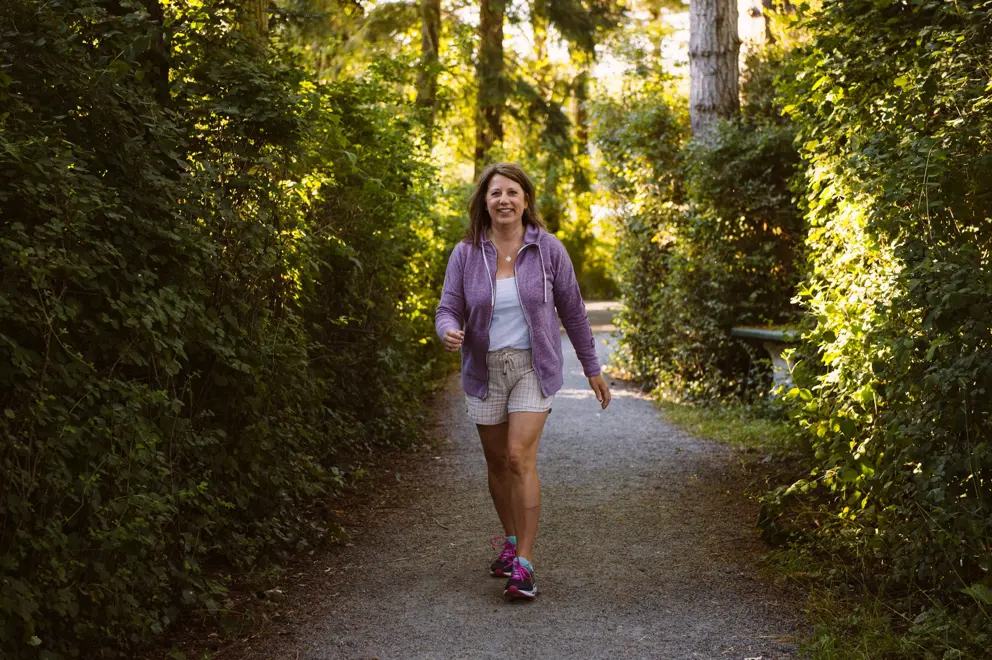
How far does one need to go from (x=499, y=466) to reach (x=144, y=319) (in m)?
2.12

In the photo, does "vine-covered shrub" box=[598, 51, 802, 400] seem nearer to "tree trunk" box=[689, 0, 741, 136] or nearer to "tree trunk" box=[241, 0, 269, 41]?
"tree trunk" box=[689, 0, 741, 136]

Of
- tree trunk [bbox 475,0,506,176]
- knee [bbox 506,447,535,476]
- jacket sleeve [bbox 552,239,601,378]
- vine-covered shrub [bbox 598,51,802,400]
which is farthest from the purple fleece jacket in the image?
tree trunk [bbox 475,0,506,176]

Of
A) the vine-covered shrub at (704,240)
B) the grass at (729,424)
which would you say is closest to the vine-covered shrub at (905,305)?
the grass at (729,424)

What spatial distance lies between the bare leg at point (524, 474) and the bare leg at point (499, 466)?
4.3 inches

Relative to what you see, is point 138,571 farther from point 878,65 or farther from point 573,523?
point 878,65

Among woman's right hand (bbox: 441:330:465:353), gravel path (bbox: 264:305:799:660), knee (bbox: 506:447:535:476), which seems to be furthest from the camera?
knee (bbox: 506:447:535:476)

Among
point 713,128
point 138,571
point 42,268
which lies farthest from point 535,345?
point 713,128

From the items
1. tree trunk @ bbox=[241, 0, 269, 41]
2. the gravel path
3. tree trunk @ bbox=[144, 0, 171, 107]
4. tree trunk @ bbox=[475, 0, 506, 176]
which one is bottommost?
the gravel path

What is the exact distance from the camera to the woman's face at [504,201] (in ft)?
17.0

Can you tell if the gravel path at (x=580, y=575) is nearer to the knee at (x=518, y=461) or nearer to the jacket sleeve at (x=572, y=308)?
the knee at (x=518, y=461)

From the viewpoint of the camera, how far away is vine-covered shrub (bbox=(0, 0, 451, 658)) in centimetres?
333

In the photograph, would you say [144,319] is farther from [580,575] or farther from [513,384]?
[580,575]

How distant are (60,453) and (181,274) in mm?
1135

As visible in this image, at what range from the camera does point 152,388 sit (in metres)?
4.21
